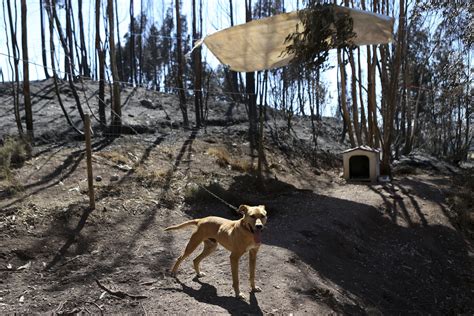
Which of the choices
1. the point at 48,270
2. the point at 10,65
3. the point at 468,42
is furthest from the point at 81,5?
the point at 48,270

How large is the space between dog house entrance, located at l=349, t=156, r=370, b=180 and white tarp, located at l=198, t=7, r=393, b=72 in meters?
3.48

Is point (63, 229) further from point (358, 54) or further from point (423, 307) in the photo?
point (358, 54)

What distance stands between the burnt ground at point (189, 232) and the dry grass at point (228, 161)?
2.0 inches

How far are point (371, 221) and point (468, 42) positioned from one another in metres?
4.49

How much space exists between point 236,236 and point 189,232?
8.51 feet

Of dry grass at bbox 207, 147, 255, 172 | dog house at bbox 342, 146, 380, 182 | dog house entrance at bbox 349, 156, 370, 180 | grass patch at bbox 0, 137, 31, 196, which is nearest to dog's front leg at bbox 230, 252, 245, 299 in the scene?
grass patch at bbox 0, 137, 31, 196

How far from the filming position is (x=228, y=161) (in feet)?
40.5

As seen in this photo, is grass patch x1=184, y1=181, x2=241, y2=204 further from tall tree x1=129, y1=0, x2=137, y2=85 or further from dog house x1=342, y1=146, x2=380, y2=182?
tall tree x1=129, y1=0, x2=137, y2=85

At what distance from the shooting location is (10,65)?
12.7 metres

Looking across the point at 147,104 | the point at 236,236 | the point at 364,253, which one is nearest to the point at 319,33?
the point at 364,253

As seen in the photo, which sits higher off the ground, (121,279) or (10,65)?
(10,65)

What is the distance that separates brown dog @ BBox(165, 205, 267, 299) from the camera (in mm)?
4590

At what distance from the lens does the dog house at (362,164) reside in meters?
12.6

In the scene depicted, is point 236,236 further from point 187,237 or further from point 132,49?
point 132,49
